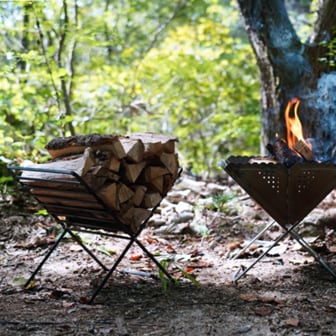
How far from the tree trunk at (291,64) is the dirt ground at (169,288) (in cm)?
134

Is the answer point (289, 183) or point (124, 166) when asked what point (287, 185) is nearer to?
point (289, 183)

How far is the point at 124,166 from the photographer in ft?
8.66

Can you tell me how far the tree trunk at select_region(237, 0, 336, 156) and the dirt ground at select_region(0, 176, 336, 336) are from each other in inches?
52.7

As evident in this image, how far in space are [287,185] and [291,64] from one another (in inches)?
93.9

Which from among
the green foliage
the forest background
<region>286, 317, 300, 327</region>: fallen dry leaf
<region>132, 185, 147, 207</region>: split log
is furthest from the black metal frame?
the green foliage

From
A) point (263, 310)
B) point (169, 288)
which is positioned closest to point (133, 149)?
point (169, 288)

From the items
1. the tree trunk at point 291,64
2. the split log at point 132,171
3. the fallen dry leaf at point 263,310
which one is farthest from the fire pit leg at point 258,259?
the tree trunk at point 291,64

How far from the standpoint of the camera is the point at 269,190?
2.94 metres

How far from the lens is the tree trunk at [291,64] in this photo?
482cm

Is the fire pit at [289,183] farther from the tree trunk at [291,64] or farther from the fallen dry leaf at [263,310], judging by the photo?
the tree trunk at [291,64]

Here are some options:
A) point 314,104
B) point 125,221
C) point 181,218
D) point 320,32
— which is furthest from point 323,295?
point 320,32

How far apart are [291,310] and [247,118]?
4545mm

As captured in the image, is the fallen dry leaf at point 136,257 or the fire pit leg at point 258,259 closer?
the fire pit leg at point 258,259

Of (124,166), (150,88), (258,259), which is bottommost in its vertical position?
(258,259)
